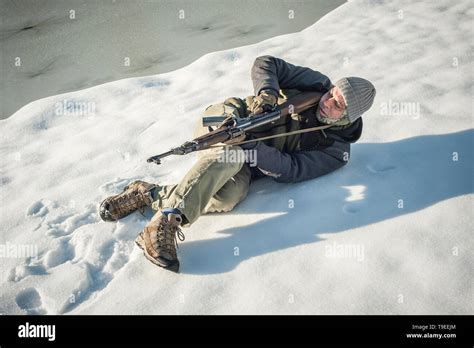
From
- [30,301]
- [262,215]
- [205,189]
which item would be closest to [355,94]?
[262,215]

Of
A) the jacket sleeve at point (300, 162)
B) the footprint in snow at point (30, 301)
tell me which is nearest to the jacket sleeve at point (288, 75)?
the jacket sleeve at point (300, 162)

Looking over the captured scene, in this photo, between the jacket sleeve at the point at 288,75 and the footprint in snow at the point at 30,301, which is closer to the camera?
the footprint in snow at the point at 30,301

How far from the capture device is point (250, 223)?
2615 millimetres

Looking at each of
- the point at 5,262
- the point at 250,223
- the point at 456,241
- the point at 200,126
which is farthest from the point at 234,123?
the point at 5,262

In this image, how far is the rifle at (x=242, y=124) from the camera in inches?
95.0

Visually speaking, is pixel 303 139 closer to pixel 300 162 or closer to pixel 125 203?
pixel 300 162

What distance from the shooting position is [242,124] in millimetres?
2543

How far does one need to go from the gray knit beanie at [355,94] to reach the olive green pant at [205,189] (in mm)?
731

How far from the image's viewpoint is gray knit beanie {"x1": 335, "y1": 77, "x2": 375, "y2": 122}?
2.62m

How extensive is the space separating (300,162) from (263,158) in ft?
1.00

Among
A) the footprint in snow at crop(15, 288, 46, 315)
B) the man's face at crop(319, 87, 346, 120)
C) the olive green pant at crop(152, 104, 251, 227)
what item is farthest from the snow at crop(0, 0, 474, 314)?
the man's face at crop(319, 87, 346, 120)

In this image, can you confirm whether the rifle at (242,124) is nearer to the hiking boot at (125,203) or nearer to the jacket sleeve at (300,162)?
the jacket sleeve at (300,162)

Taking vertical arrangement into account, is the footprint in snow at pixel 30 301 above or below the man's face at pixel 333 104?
below
